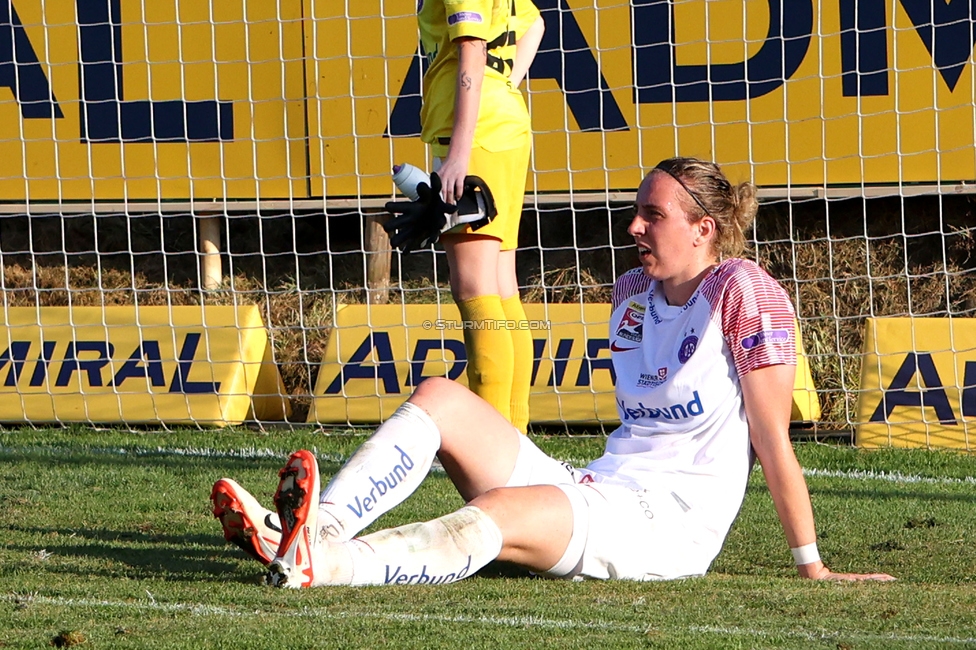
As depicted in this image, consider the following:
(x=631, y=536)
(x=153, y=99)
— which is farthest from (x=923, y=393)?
(x=153, y=99)

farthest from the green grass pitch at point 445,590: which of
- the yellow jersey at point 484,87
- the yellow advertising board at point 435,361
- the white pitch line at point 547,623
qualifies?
the yellow advertising board at point 435,361

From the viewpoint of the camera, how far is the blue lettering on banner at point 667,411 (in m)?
2.94

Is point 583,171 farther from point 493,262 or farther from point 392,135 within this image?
point 493,262

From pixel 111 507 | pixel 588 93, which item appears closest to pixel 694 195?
pixel 111 507

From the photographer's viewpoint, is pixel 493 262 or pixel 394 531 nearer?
pixel 394 531

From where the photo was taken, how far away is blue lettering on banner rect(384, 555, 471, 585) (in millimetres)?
2695

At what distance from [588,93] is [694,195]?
3.64 metres

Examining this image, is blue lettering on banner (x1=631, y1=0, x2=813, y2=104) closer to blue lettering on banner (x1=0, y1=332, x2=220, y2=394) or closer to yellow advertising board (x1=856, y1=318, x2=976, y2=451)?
yellow advertising board (x1=856, y1=318, x2=976, y2=451)

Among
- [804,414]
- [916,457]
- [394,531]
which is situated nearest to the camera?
[394,531]

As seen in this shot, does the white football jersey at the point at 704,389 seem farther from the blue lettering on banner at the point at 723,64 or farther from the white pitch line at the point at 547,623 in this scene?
the blue lettering on banner at the point at 723,64

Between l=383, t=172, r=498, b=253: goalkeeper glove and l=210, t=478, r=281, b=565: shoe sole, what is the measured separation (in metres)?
1.34

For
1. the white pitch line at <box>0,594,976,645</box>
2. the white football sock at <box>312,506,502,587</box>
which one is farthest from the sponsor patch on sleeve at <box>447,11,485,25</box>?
the white pitch line at <box>0,594,976,645</box>

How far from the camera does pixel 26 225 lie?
8.16 metres

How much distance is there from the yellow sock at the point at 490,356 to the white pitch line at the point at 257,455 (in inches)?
49.3
